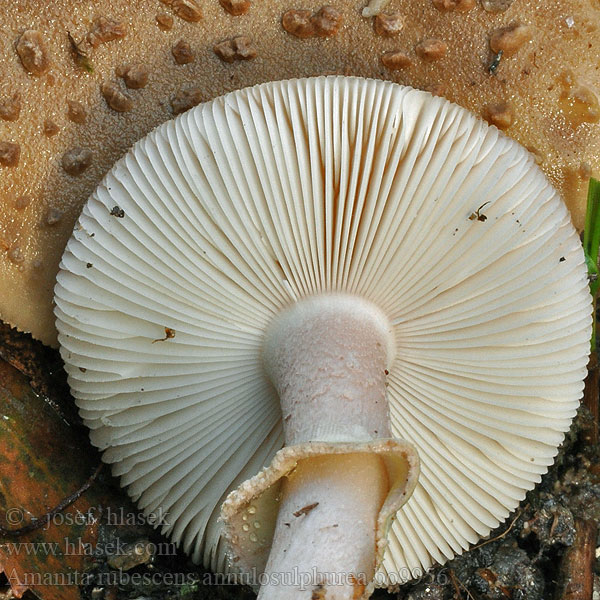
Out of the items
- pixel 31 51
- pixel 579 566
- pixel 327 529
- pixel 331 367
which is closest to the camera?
pixel 327 529

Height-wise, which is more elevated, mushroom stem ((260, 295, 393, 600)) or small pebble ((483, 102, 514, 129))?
small pebble ((483, 102, 514, 129))

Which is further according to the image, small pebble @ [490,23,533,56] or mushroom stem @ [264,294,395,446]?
small pebble @ [490,23,533,56]

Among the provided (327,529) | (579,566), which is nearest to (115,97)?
(327,529)

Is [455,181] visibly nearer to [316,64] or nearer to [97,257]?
[316,64]

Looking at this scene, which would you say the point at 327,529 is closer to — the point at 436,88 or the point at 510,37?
the point at 436,88

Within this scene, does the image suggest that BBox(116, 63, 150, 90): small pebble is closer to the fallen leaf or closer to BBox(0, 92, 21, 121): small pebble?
BBox(0, 92, 21, 121): small pebble

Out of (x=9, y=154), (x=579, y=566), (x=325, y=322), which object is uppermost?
(x=9, y=154)

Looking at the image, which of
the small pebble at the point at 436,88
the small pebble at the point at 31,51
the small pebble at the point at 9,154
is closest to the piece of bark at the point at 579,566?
the small pebble at the point at 436,88

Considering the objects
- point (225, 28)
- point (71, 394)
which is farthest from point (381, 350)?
point (225, 28)

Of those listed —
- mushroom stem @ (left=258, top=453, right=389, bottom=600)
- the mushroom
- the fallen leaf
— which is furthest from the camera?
the fallen leaf

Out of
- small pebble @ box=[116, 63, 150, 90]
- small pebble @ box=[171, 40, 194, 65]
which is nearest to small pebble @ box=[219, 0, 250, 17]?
small pebble @ box=[171, 40, 194, 65]
